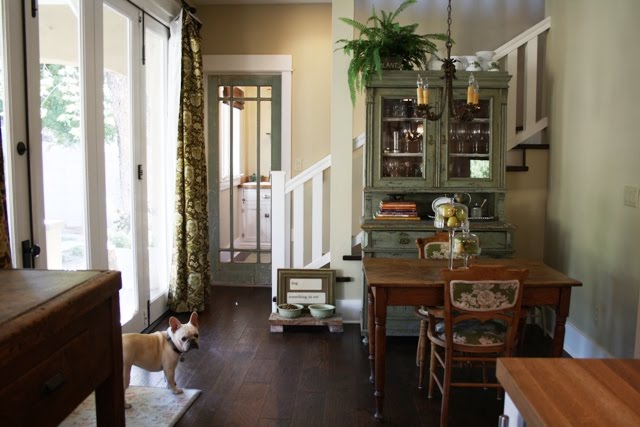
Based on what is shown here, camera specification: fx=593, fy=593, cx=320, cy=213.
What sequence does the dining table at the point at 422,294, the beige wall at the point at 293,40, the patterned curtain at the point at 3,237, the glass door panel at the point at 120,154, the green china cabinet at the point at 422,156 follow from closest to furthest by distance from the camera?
the patterned curtain at the point at 3,237 → the dining table at the point at 422,294 → the glass door panel at the point at 120,154 → the green china cabinet at the point at 422,156 → the beige wall at the point at 293,40

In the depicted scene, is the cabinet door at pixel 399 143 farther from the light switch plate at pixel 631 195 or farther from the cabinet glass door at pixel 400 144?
the light switch plate at pixel 631 195

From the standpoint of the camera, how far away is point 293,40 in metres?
5.40

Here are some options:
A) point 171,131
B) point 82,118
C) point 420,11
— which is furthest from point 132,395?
point 420,11

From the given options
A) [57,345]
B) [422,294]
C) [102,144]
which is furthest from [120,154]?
[57,345]

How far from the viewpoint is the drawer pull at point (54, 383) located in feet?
4.17

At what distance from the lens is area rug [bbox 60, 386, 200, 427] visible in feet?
9.29

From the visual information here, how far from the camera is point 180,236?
4535 mm

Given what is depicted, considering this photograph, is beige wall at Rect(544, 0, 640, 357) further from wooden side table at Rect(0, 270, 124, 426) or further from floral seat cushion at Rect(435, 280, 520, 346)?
wooden side table at Rect(0, 270, 124, 426)

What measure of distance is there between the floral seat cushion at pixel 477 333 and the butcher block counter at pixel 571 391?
1.45m

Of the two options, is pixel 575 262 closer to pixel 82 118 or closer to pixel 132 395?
pixel 132 395

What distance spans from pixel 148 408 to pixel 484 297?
68.6 inches

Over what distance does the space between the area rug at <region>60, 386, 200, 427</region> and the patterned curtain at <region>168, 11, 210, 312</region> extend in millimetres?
1420

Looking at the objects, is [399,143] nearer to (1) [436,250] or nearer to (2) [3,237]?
(1) [436,250]

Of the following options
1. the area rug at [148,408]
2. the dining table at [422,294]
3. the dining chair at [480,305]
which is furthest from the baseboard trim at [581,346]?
the area rug at [148,408]
